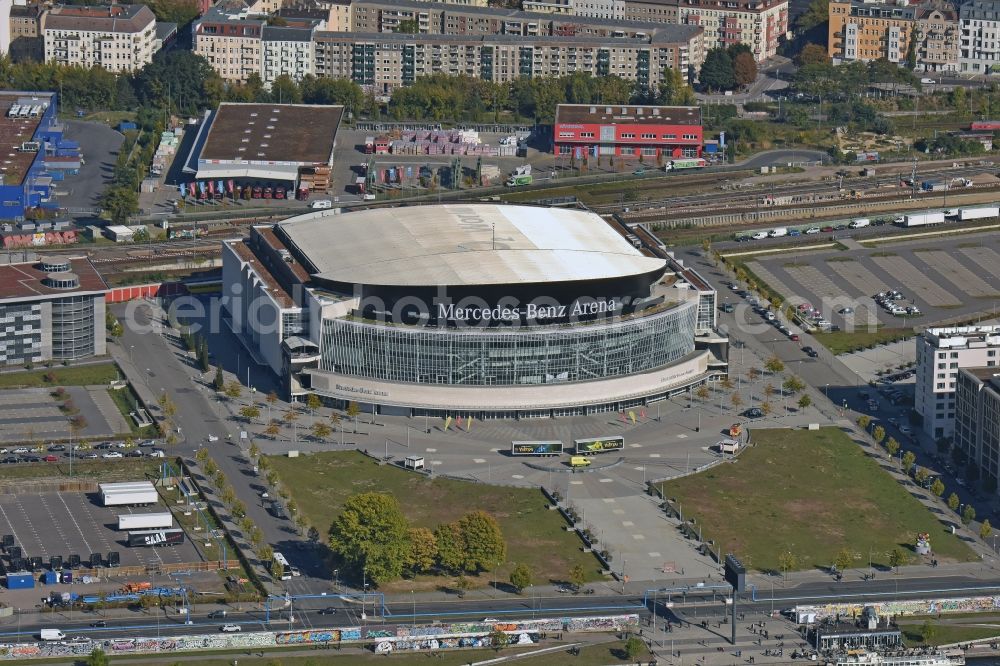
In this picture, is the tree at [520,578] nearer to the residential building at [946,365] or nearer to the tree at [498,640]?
the tree at [498,640]

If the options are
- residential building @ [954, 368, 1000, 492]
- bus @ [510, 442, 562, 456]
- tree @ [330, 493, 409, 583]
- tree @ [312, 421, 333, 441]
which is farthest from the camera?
tree @ [312, 421, 333, 441]

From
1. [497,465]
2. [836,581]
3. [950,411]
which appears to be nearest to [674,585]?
[836,581]

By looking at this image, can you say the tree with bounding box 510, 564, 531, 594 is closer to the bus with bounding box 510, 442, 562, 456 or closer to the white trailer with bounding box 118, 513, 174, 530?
the bus with bounding box 510, 442, 562, 456

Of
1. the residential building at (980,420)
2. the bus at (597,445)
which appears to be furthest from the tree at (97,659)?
the residential building at (980,420)

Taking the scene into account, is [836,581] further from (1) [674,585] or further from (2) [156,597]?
(2) [156,597]

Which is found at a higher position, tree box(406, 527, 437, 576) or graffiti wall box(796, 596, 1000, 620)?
tree box(406, 527, 437, 576)

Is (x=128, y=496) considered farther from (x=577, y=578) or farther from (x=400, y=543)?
(x=577, y=578)

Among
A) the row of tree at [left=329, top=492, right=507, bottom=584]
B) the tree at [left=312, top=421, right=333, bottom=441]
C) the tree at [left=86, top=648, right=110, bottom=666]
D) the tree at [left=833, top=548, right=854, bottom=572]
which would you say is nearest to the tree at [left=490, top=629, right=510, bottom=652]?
the row of tree at [left=329, top=492, right=507, bottom=584]
